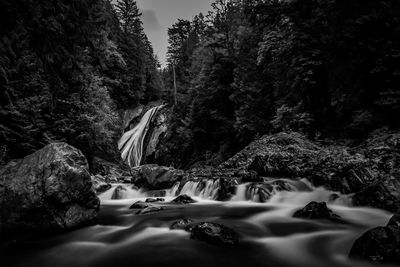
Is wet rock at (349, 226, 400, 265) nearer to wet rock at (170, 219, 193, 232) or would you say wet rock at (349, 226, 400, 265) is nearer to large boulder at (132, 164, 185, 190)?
wet rock at (170, 219, 193, 232)

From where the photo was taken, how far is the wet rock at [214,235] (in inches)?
189

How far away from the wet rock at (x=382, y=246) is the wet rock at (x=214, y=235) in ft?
6.38

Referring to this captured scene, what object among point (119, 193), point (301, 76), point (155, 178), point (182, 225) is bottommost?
point (182, 225)

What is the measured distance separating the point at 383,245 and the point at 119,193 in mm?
9873

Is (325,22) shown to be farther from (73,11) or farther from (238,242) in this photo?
(238,242)

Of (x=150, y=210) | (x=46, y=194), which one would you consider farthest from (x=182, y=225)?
(x=46, y=194)

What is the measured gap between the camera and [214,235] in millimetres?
4859

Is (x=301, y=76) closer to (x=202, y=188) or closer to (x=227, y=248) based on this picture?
(x=202, y=188)

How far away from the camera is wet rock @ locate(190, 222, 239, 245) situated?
15.7 feet

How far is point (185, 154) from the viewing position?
83.0ft

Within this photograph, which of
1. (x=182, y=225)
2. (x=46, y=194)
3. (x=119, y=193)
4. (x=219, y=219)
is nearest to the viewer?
(x=46, y=194)

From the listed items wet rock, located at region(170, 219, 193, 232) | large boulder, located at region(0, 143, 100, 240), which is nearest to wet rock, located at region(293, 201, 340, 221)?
wet rock, located at region(170, 219, 193, 232)

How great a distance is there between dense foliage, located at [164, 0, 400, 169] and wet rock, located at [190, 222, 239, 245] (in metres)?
7.98

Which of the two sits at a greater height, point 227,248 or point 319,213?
point 319,213
